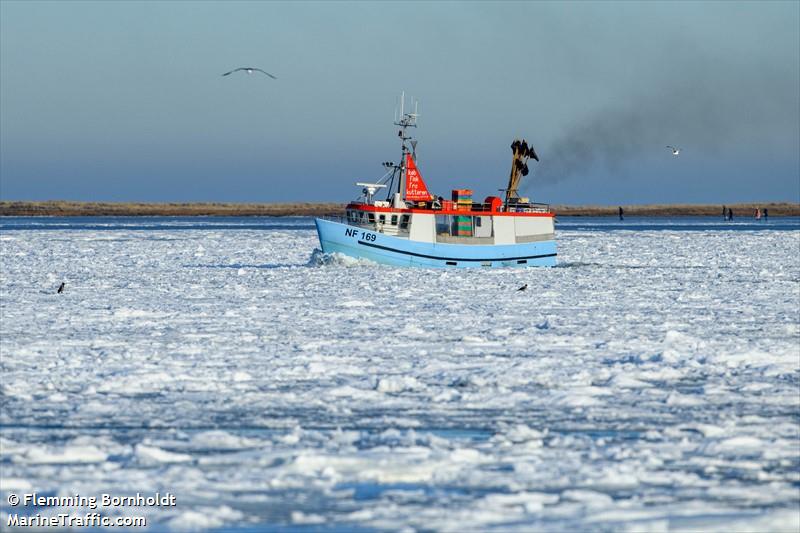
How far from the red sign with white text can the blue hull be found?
2182 mm

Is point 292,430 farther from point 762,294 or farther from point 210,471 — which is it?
point 762,294

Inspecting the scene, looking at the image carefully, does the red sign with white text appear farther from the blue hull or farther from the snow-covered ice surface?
the snow-covered ice surface

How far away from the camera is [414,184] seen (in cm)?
4244

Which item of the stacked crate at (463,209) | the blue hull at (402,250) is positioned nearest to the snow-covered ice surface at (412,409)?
the blue hull at (402,250)

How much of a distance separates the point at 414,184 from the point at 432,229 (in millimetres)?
2196

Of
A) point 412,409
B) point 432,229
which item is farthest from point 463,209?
point 412,409

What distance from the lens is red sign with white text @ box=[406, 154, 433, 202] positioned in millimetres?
42312

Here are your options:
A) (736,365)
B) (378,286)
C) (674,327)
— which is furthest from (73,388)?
(378,286)

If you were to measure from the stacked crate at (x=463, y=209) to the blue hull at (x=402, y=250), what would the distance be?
52cm

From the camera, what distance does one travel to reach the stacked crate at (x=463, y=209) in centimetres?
4181

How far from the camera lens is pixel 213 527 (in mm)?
8500

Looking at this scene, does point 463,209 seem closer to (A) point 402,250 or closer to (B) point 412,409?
(A) point 402,250

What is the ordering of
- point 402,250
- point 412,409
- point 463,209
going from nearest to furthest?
1. point 412,409
2. point 402,250
3. point 463,209

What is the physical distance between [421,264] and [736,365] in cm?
2508
